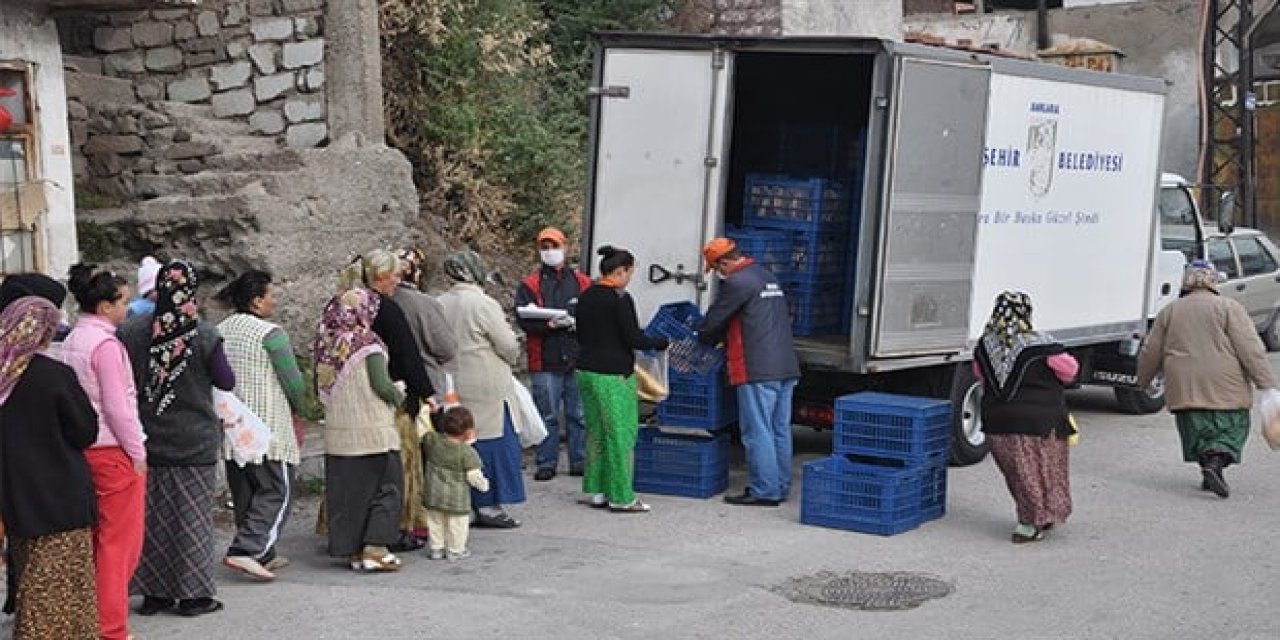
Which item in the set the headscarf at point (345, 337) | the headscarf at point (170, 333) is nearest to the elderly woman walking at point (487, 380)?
the headscarf at point (345, 337)

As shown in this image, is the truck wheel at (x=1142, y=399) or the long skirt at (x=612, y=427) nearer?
the long skirt at (x=612, y=427)

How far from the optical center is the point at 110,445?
6.99 m

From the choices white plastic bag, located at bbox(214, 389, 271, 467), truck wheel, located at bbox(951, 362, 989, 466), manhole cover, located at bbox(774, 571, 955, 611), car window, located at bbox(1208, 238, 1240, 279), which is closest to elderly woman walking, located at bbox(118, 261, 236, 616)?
white plastic bag, located at bbox(214, 389, 271, 467)

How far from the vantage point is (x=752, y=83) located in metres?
12.5

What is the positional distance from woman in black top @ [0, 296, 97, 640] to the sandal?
4.07 m

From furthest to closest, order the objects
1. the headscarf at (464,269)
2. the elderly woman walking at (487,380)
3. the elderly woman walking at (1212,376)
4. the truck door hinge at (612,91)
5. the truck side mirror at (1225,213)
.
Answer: the truck side mirror at (1225,213), the truck door hinge at (612,91), the elderly woman walking at (1212,376), the headscarf at (464,269), the elderly woman walking at (487,380)

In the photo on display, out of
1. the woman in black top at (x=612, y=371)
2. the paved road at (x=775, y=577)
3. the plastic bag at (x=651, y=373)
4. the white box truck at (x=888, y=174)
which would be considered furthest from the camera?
the white box truck at (x=888, y=174)

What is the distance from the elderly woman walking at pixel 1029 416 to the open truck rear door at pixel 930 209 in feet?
Answer: 4.06

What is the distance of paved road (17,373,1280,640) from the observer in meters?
7.66

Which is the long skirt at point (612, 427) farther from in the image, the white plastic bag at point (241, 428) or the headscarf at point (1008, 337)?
the white plastic bag at point (241, 428)

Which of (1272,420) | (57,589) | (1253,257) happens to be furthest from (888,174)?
(1253,257)

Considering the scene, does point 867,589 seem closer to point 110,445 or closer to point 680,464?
point 680,464

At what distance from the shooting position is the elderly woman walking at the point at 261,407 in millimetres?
8219

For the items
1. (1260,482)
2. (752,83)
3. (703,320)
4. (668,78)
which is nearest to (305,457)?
(703,320)
